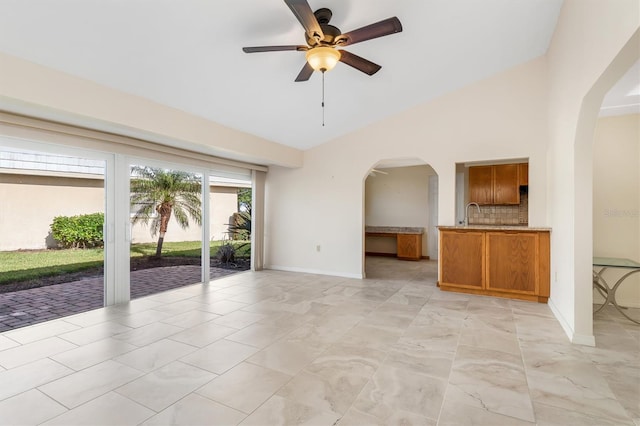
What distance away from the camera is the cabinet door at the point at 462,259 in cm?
457

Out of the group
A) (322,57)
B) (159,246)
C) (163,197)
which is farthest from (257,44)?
(159,246)

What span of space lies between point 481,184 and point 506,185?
0.39 meters

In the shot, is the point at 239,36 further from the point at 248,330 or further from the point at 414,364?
the point at 414,364

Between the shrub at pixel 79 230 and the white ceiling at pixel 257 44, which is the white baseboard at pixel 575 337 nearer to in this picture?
the white ceiling at pixel 257 44

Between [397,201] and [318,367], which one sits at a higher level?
[397,201]

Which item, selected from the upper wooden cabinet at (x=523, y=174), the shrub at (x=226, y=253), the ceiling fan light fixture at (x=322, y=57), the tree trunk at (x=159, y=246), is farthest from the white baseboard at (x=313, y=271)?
the ceiling fan light fixture at (x=322, y=57)

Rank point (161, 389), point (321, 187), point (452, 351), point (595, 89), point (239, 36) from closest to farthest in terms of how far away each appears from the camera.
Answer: point (161, 389)
point (595, 89)
point (452, 351)
point (239, 36)
point (321, 187)

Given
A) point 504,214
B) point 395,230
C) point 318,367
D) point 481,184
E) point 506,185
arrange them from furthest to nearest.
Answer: point 395,230
point 504,214
point 481,184
point 506,185
point 318,367

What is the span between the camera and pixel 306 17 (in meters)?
2.11

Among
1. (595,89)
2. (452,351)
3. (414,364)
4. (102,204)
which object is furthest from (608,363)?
(102,204)

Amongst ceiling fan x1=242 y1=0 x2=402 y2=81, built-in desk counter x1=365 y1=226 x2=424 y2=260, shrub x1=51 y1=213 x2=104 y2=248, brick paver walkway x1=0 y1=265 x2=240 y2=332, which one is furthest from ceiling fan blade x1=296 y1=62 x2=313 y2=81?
built-in desk counter x1=365 y1=226 x2=424 y2=260

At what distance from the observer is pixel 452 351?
8.92ft

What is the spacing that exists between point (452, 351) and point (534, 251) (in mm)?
2402

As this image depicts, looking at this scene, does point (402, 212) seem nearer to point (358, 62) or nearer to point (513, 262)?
point (513, 262)
